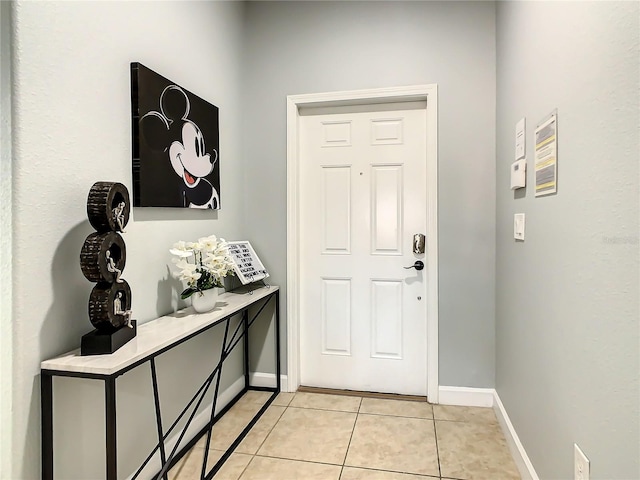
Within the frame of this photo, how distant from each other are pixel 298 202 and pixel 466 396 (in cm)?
172

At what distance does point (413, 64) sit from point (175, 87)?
4.99ft

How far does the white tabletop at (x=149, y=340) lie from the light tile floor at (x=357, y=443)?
75cm

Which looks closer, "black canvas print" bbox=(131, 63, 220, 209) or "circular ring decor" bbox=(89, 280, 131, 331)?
"circular ring decor" bbox=(89, 280, 131, 331)

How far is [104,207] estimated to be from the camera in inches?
52.0

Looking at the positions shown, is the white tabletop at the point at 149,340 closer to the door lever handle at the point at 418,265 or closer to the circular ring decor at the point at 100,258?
the circular ring decor at the point at 100,258

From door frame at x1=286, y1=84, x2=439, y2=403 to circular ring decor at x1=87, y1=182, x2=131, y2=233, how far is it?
56.8 inches

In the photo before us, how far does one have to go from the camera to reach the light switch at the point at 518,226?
1863 mm

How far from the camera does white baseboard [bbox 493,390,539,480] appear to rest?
1.71 m

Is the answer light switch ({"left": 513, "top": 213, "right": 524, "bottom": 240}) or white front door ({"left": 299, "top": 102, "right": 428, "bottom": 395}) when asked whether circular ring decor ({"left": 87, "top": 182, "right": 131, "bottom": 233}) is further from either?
light switch ({"left": 513, "top": 213, "right": 524, "bottom": 240})

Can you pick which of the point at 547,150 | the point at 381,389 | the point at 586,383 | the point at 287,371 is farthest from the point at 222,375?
the point at 547,150

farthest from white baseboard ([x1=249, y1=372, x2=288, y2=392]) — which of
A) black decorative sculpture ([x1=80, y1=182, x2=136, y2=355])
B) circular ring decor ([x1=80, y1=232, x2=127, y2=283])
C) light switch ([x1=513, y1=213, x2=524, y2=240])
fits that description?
light switch ([x1=513, y1=213, x2=524, y2=240])

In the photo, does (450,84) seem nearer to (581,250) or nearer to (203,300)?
(581,250)

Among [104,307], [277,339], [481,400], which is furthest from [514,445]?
[104,307]

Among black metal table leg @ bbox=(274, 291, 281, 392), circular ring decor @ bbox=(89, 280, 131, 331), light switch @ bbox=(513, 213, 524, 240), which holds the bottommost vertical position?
black metal table leg @ bbox=(274, 291, 281, 392)
